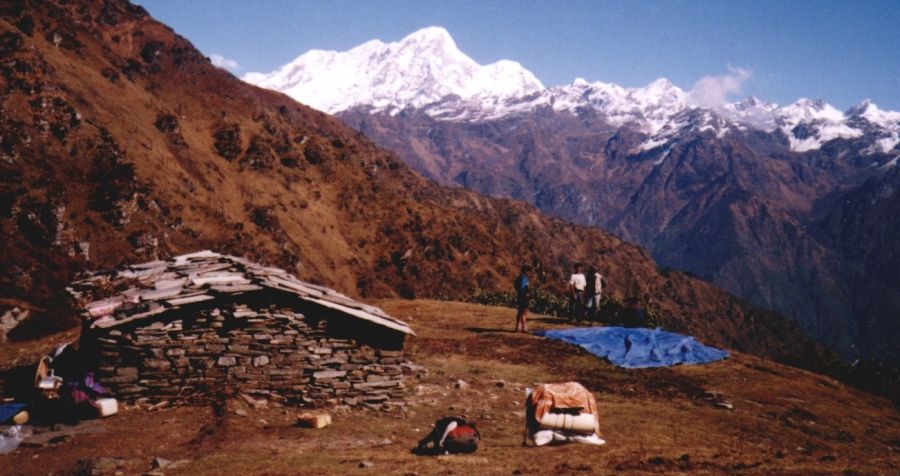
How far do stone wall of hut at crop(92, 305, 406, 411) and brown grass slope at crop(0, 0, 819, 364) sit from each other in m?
18.7

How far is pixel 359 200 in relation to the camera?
77.7m

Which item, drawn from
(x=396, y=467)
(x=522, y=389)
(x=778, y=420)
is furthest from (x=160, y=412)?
(x=778, y=420)

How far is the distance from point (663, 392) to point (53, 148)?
160ft

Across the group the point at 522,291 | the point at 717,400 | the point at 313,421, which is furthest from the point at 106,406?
the point at 717,400

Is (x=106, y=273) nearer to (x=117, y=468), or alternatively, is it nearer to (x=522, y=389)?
(x=117, y=468)

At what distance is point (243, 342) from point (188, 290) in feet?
5.58

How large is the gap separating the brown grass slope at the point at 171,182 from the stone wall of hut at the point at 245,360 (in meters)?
18.7


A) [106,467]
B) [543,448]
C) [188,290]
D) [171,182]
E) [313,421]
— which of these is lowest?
[106,467]

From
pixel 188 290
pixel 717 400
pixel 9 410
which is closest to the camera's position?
pixel 9 410

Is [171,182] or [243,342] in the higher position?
[171,182]

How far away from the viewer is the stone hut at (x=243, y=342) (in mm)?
13047

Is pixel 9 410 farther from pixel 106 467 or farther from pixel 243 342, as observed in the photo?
pixel 243 342

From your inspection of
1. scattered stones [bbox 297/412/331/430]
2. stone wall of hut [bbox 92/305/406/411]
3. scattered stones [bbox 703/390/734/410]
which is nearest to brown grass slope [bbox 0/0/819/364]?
scattered stones [bbox 703/390/734/410]

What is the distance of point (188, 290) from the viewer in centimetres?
1355
